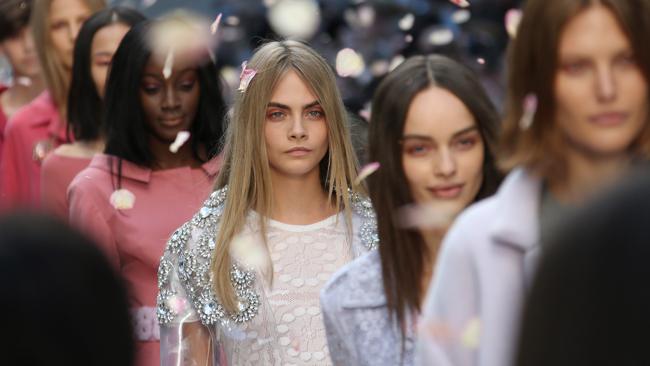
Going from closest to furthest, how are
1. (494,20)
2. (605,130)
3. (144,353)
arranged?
(605,130), (144,353), (494,20)

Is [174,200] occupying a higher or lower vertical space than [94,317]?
lower

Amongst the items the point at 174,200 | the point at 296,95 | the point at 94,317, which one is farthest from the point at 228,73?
the point at 94,317

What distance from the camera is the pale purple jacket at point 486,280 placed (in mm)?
3090

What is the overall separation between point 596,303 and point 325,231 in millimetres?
3656

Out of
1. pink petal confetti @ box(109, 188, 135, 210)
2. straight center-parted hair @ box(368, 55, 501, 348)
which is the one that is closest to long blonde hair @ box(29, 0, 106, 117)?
pink petal confetti @ box(109, 188, 135, 210)

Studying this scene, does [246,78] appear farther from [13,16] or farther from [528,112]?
[13,16]

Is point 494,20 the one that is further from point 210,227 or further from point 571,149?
point 571,149

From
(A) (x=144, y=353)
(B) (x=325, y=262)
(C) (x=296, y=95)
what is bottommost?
(A) (x=144, y=353)

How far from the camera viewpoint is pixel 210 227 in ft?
17.9

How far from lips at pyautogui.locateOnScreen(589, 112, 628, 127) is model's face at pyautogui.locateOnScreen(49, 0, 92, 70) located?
5.10m

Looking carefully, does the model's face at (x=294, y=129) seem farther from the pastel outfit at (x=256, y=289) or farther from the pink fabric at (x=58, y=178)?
the pink fabric at (x=58, y=178)

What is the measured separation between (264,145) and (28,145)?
9.71ft

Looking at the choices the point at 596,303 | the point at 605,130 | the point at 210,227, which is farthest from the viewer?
the point at 210,227

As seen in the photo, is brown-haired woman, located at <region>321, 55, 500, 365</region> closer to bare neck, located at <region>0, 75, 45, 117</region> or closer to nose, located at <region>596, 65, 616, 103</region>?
nose, located at <region>596, 65, 616, 103</region>
